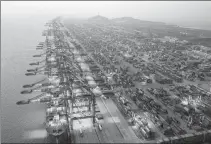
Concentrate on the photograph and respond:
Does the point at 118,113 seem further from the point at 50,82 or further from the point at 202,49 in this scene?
the point at 202,49

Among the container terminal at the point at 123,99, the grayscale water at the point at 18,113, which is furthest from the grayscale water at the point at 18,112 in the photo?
the container terminal at the point at 123,99

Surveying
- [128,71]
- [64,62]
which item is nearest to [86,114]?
[128,71]

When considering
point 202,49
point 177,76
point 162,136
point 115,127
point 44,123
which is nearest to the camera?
point 162,136

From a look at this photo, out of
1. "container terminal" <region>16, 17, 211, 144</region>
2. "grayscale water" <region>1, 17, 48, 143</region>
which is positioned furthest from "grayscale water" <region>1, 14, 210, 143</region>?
"container terminal" <region>16, 17, 211, 144</region>

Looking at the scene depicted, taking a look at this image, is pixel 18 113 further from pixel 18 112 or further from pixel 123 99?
pixel 123 99

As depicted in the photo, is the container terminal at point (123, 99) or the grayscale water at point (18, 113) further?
the grayscale water at point (18, 113)

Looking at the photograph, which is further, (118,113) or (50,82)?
(50,82)

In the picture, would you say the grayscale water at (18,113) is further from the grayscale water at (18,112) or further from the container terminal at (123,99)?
the container terminal at (123,99)

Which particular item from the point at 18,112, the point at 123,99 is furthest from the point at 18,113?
the point at 123,99

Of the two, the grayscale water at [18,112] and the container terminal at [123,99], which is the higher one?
the container terminal at [123,99]
